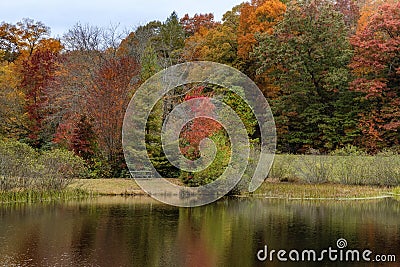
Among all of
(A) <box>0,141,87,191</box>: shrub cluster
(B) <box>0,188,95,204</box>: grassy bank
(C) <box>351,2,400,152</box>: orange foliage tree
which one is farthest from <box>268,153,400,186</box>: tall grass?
(A) <box>0,141,87,191</box>: shrub cluster

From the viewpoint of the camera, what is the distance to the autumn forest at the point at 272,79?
22969 mm

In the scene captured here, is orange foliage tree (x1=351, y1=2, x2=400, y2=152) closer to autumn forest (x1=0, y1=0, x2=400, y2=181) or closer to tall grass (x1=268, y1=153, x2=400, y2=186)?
autumn forest (x1=0, y1=0, x2=400, y2=181)

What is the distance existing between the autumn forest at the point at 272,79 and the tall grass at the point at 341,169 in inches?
96.7

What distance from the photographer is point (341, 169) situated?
20719mm

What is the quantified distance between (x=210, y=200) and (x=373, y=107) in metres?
11.6

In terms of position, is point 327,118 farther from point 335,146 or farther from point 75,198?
point 75,198

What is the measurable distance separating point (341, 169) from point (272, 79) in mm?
9260

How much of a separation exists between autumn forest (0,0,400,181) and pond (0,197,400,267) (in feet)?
21.8

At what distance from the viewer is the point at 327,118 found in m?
26.7

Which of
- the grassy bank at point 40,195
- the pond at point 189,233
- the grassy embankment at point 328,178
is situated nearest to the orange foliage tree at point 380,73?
the grassy embankment at point 328,178

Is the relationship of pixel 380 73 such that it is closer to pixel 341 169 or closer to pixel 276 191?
pixel 341 169

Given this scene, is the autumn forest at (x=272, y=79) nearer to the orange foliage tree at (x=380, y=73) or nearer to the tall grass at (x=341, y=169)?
the orange foliage tree at (x=380, y=73)

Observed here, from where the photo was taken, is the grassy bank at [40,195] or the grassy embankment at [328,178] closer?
the grassy bank at [40,195]

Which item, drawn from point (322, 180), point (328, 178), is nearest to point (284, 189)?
point (322, 180)
